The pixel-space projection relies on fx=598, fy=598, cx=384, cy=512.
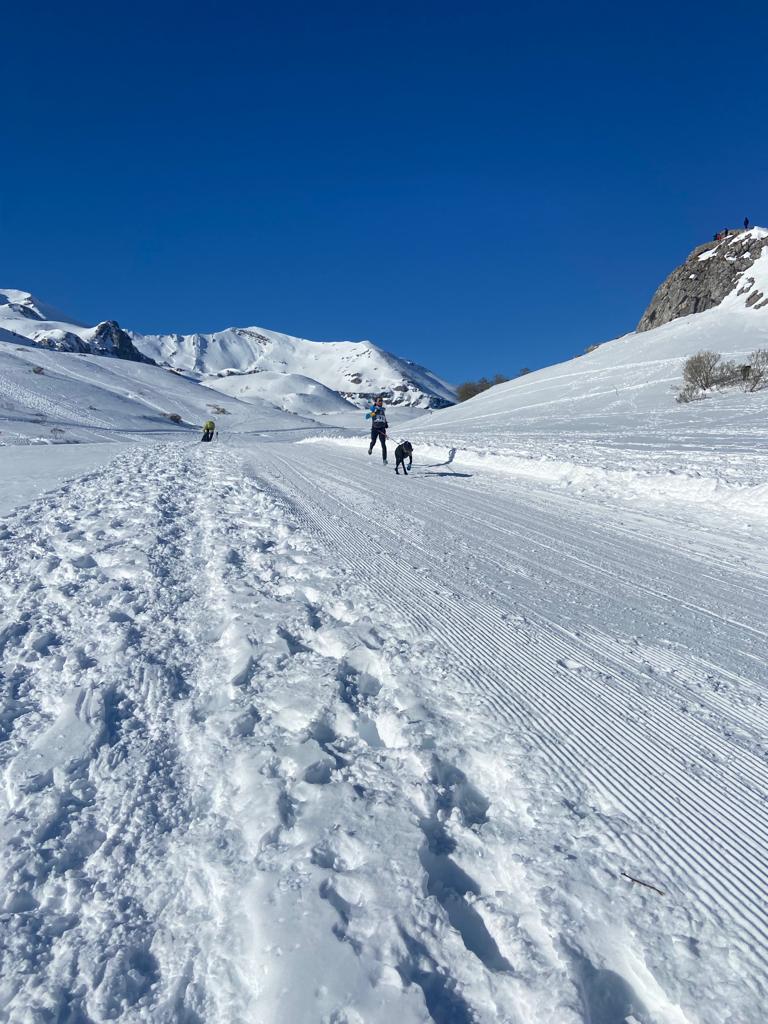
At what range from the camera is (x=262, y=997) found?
1766mm

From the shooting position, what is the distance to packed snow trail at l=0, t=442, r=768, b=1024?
1831 mm

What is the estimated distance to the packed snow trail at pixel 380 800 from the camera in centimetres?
183

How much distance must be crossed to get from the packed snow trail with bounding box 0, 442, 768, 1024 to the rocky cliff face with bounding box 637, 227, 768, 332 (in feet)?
191

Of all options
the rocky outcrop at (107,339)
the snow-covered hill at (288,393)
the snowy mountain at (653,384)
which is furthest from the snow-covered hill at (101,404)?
the rocky outcrop at (107,339)

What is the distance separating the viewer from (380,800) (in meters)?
2.57

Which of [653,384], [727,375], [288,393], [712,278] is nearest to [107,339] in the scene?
[288,393]

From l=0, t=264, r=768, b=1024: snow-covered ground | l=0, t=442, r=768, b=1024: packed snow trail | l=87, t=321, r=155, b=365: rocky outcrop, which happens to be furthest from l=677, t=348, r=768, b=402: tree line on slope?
l=87, t=321, r=155, b=365: rocky outcrop

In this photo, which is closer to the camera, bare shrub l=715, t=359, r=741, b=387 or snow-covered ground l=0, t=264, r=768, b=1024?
snow-covered ground l=0, t=264, r=768, b=1024

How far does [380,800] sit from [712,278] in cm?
6977

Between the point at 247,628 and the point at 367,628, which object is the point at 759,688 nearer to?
the point at 367,628

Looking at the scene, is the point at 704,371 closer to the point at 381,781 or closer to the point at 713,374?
the point at 713,374

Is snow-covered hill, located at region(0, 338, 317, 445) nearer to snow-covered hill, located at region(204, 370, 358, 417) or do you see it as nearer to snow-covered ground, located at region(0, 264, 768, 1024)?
snow-covered ground, located at region(0, 264, 768, 1024)

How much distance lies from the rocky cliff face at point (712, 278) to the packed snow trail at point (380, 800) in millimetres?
58235

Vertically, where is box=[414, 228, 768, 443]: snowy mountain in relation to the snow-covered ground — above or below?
above
